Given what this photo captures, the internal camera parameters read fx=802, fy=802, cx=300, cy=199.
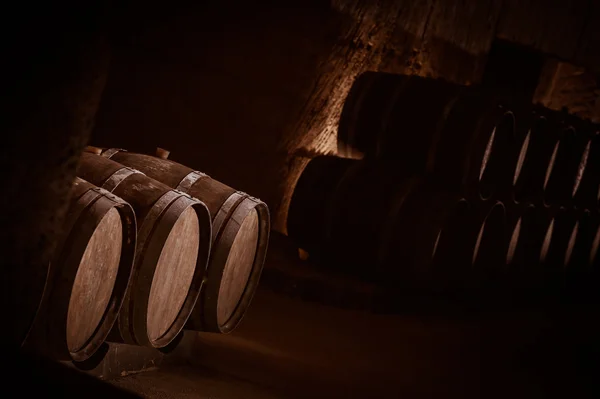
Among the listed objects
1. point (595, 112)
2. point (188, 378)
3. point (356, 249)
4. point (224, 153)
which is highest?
point (595, 112)

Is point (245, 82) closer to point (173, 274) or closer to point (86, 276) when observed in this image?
point (173, 274)

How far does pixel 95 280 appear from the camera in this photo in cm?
272

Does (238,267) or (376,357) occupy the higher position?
(238,267)

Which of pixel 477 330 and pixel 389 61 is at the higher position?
pixel 389 61

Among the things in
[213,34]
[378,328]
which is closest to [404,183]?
[378,328]

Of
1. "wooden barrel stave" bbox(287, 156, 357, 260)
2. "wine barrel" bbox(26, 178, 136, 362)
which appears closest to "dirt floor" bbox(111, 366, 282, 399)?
"wine barrel" bbox(26, 178, 136, 362)

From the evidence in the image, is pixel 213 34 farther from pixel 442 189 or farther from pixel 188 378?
pixel 188 378

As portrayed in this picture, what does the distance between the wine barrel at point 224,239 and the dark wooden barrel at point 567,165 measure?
13.1ft

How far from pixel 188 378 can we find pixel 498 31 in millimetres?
6036

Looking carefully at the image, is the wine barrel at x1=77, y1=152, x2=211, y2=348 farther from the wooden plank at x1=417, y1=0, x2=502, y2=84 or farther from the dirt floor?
the wooden plank at x1=417, y1=0, x2=502, y2=84

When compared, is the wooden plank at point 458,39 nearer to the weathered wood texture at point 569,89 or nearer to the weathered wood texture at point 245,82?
the weathered wood texture at point 245,82

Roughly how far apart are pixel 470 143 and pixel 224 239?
117 inches

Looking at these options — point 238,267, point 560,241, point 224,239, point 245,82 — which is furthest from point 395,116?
point 224,239

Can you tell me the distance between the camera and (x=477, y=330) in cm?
575
